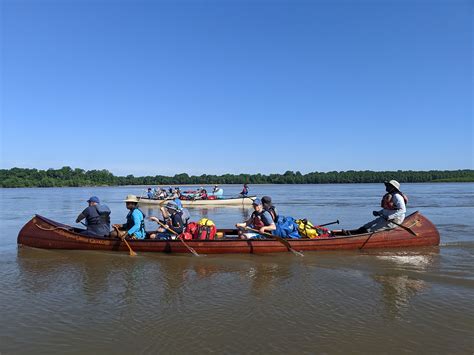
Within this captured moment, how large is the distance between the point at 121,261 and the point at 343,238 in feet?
19.8

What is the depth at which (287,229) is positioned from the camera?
11.6m

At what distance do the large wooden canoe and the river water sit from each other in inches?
11.5

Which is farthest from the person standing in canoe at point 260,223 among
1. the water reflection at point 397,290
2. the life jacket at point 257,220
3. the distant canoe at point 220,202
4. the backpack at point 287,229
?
the distant canoe at point 220,202

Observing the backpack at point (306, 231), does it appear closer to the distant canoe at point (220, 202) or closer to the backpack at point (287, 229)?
the backpack at point (287, 229)

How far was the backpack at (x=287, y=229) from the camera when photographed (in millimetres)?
11539

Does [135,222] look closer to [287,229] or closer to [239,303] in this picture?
[287,229]

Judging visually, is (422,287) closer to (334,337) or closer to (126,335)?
(334,337)

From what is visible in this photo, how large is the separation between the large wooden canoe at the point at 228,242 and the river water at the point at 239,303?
0.96 ft

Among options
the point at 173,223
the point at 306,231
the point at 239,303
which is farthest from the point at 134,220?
the point at 239,303

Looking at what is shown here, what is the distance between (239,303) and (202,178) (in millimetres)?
133595

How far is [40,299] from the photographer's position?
23.5 feet

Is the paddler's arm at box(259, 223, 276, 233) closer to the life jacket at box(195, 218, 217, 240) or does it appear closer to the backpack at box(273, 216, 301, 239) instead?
the backpack at box(273, 216, 301, 239)

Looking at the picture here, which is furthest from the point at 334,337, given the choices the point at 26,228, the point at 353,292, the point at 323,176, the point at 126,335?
the point at 323,176

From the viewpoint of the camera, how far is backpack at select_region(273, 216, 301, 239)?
454 inches
